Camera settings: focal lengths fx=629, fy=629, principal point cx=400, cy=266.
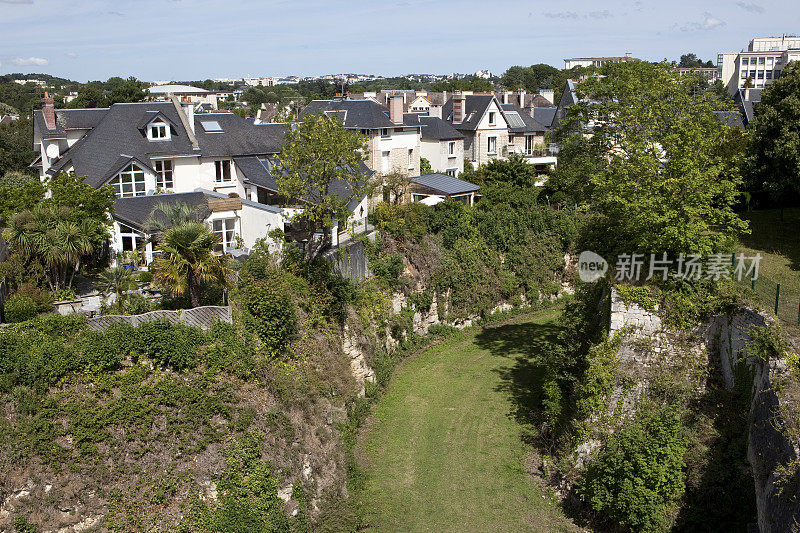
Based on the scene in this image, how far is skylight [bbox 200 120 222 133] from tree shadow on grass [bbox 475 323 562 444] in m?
18.9

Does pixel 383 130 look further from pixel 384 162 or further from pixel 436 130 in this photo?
pixel 436 130

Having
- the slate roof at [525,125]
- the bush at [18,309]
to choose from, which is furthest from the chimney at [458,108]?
the bush at [18,309]

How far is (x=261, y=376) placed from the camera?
18609 millimetres

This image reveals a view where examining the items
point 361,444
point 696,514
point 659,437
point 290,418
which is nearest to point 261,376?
point 290,418

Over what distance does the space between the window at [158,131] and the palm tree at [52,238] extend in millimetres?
13482

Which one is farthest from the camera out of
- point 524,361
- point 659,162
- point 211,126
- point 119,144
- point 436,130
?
point 436,130

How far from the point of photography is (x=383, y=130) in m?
39.2

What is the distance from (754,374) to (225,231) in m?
21.1

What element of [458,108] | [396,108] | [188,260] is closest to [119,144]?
[396,108]

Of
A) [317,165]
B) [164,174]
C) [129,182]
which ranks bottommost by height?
[129,182]

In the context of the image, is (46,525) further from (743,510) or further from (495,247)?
(495,247)

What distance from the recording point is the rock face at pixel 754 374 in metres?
13.7

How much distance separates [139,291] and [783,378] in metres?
19.5

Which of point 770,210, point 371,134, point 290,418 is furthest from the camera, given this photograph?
point 371,134
